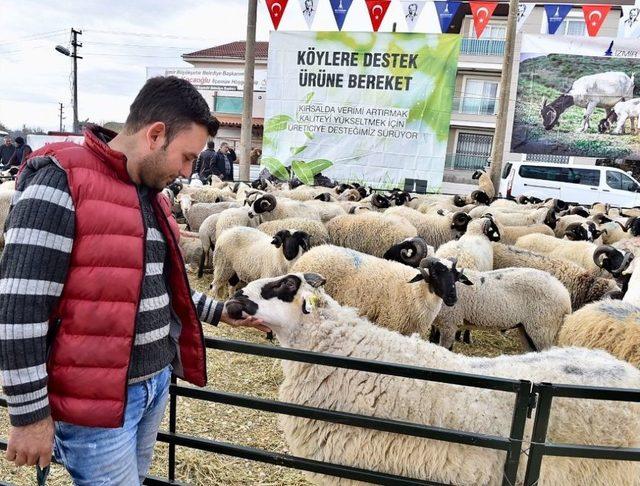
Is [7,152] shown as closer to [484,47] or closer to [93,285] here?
[93,285]

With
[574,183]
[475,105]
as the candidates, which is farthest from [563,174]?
[475,105]

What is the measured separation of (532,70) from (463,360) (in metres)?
20.5

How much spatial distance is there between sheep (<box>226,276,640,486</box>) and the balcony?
30.5 metres

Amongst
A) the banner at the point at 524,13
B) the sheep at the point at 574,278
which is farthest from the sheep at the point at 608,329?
the banner at the point at 524,13

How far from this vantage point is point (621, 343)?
3801 millimetres

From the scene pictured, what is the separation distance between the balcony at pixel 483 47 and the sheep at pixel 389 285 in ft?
91.5

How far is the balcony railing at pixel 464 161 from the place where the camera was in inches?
1195

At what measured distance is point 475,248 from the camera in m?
6.84

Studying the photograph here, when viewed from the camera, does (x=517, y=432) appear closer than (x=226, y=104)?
Yes

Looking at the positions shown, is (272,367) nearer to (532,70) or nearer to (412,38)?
(412,38)

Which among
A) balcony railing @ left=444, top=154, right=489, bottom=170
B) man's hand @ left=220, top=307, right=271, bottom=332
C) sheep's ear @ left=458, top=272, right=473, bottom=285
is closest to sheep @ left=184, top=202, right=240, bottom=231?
sheep's ear @ left=458, top=272, right=473, bottom=285

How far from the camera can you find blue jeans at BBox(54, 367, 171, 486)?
56.3 inches

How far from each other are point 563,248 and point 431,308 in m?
3.84

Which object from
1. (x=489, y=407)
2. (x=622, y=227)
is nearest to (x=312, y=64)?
(x=622, y=227)
